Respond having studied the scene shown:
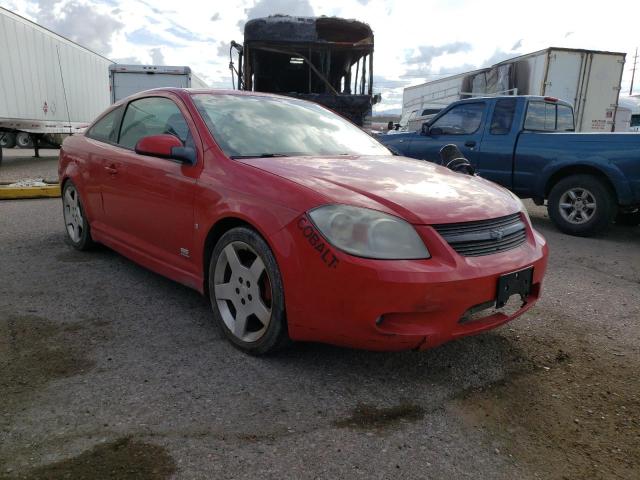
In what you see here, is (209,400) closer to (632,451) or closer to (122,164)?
(632,451)

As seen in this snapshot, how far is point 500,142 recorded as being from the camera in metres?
7.00

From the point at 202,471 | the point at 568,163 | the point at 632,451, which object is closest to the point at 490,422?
the point at 632,451

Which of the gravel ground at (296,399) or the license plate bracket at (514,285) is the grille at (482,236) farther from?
the gravel ground at (296,399)

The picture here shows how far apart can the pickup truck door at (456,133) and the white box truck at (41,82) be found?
9855mm

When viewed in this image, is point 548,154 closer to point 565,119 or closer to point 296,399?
point 565,119

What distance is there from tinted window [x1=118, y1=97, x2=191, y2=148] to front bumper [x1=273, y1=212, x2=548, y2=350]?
4.50 feet

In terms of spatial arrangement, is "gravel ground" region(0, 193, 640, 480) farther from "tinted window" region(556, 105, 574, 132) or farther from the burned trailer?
the burned trailer

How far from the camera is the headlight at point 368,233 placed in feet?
7.41

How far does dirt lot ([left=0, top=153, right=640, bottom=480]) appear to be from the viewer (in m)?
1.91

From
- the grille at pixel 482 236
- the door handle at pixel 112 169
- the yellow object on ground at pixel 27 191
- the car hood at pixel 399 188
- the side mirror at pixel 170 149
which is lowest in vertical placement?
the yellow object on ground at pixel 27 191

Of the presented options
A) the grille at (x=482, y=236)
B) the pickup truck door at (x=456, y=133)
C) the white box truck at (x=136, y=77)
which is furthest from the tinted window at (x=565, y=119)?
the white box truck at (x=136, y=77)

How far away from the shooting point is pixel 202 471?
184 centimetres

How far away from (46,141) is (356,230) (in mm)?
16144

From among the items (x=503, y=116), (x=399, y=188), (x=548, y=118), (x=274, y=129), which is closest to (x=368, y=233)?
(x=399, y=188)
